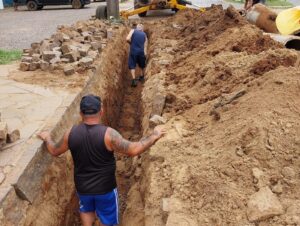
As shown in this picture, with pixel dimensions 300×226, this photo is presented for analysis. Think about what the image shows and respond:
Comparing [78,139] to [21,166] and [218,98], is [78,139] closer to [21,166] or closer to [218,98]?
[21,166]

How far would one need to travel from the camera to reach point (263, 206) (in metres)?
3.29

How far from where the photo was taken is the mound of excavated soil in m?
3.48

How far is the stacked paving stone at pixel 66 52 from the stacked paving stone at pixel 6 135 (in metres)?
3.07

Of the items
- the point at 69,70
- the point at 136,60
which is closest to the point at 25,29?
the point at 136,60

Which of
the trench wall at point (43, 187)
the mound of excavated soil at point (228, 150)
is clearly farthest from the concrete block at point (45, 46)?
the mound of excavated soil at point (228, 150)

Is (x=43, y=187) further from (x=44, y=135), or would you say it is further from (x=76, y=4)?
(x=76, y=4)

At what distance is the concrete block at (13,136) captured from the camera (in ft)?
15.7

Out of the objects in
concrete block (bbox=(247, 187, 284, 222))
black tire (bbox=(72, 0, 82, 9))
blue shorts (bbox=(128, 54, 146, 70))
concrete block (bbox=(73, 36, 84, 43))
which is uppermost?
concrete block (bbox=(247, 187, 284, 222))

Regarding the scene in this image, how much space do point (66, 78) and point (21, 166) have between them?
3.53m

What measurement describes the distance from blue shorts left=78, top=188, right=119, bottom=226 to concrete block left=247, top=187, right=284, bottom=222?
5.85 feet

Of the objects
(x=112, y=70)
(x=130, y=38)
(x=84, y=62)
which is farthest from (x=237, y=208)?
(x=130, y=38)

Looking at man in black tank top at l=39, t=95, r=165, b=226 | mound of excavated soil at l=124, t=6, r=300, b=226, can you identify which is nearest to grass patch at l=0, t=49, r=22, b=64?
mound of excavated soil at l=124, t=6, r=300, b=226

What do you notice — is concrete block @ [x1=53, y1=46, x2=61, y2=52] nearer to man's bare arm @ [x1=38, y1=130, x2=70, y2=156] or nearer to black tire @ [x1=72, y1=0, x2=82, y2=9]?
man's bare arm @ [x1=38, y1=130, x2=70, y2=156]

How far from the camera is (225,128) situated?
461 cm
